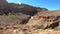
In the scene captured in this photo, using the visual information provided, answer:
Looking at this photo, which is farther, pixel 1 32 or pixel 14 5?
pixel 14 5

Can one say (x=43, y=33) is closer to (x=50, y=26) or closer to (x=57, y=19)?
(x=50, y=26)

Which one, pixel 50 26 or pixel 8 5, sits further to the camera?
pixel 8 5

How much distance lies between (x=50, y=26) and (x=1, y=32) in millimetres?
4893

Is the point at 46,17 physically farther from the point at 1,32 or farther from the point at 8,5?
the point at 8,5

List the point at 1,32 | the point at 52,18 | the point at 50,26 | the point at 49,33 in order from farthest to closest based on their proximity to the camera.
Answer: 1. the point at 52,18
2. the point at 50,26
3. the point at 1,32
4. the point at 49,33

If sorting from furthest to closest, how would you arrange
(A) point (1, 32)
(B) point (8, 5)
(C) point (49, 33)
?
(B) point (8, 5)
(A) point (1, 32)
(C) point (49, 33)

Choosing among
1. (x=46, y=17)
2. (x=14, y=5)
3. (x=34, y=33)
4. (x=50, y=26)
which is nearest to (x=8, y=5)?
(x=14, y=5)

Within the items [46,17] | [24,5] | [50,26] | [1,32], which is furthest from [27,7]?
[1,32]

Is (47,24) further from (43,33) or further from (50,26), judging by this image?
(43,33)

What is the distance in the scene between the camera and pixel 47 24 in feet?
47.8

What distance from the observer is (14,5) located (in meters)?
38.1

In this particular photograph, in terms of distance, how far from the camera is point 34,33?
35.0 ft

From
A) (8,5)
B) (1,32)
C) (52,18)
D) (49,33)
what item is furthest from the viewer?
(8,5)

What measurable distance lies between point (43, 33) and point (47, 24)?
14.1ft
